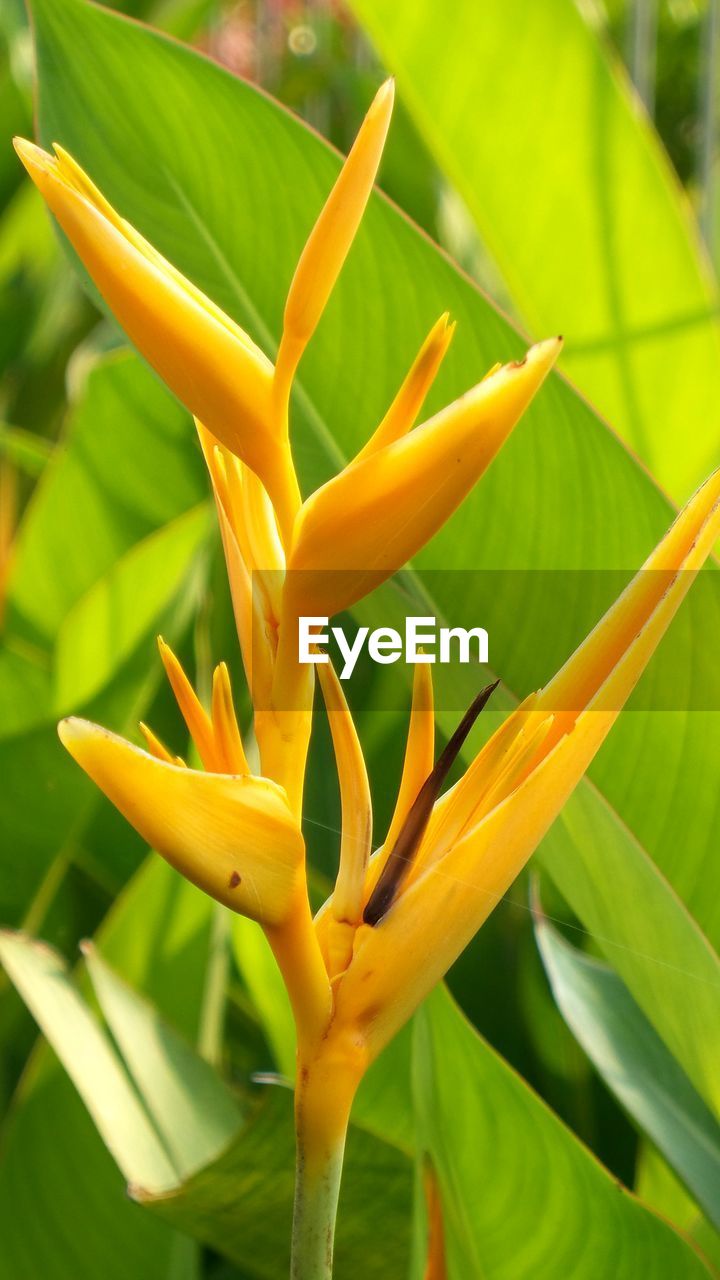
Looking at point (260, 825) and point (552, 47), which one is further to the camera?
point (552, 47)

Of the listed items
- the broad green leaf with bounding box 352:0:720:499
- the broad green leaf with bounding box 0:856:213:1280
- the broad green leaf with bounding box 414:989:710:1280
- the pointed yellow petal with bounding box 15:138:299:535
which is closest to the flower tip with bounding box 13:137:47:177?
the pointed yellow petal with bounding box 15:138:299:535

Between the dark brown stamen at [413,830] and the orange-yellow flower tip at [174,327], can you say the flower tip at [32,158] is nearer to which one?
the orange-yellow flower tip at [174,327]

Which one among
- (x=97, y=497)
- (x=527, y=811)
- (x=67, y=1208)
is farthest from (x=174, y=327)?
(x=97, y=497)

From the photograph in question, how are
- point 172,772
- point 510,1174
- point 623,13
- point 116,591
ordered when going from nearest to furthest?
point 172,772, point 510,1174, point 116,591, point 623,13

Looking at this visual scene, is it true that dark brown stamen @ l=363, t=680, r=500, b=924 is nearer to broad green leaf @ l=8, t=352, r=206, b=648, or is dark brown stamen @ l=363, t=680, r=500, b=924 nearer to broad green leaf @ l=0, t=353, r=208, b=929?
broad green leaf @ l=0, t=353, r=208, b=929

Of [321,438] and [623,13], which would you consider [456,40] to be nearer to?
[321,438]

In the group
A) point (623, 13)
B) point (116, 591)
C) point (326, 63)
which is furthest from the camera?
point (623, 13)

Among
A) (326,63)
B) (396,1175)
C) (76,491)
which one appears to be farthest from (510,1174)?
(326,63)
